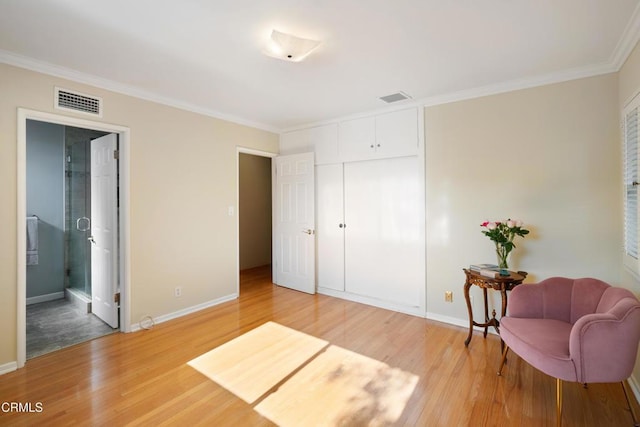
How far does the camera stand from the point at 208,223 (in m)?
3.84

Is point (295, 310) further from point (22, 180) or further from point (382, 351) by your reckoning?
point (22, 180)

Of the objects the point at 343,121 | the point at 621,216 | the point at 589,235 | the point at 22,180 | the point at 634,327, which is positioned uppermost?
the point at 343,121

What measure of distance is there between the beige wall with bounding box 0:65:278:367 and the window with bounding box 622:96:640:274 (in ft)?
13.1

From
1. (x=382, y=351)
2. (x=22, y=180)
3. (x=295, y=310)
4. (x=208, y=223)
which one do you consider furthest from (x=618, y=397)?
(x=22, y=180)

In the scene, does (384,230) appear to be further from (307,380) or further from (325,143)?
(307,380)

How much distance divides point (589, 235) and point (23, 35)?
15.5ft

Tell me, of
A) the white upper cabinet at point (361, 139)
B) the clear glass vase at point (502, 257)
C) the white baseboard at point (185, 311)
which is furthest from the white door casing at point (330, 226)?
the clear glass vase at point (502, 257)

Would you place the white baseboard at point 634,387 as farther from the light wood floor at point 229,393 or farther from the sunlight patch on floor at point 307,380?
the sunlight patch on floor at point 307,380

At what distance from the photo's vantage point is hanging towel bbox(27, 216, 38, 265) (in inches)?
144

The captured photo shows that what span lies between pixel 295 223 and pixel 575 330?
3.47 meters

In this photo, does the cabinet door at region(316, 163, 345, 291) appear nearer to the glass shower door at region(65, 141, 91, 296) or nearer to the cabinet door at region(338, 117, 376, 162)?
the cabinet door at region(338, 117, 376, 162)

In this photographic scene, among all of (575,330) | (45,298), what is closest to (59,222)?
(45,298)

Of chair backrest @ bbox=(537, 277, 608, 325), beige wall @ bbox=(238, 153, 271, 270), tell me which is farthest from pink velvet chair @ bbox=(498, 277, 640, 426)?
beige wall @ bbox=(238, 153, 271, 270)

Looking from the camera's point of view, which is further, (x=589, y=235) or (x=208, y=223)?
(x=208, y=223)
